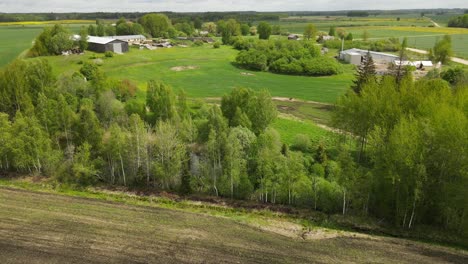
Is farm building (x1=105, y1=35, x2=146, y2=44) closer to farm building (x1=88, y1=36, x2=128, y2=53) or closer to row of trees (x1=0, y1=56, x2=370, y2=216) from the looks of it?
farm building (x1=88, y1=36, x2=128, y2=53)

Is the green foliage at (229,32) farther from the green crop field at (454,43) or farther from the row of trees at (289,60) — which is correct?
the green crop field at (454,43)

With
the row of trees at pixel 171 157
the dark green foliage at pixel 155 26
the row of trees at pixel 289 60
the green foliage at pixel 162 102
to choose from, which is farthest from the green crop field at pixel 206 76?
the dark green foliage at pixel 155 26

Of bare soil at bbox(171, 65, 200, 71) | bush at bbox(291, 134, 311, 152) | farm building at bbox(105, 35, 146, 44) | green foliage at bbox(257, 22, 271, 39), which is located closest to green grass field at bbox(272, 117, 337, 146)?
bush at bbox(291, 134, 311, 152)

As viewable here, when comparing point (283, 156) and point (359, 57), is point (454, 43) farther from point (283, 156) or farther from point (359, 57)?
point (283, 156)

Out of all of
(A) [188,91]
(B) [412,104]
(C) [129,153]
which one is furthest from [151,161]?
(A) [188,91]

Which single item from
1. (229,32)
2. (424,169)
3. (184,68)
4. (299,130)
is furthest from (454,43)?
(424,169)

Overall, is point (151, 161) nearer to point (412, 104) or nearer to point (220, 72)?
point (412, 104)

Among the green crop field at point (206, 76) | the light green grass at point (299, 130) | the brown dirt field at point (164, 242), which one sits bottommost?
the brown dirt field at point (164, 242)
